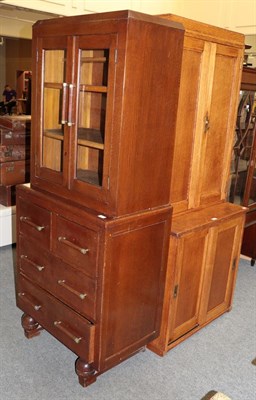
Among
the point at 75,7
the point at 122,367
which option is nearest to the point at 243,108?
the point at 75,7

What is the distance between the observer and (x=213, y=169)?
2.32 m

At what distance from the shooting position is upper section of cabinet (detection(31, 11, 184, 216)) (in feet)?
5.02

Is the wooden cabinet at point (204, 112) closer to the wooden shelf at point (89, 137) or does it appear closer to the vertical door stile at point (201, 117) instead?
the vertical door stile at point (201, 117)

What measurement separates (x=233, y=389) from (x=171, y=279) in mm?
612

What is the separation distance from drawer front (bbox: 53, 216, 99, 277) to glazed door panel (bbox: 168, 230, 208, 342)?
470mm

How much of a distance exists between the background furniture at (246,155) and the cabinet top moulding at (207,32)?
66 centimetres

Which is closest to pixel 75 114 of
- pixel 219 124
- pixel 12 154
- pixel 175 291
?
pixel 219 124

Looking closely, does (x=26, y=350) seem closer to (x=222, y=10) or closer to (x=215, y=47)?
(x=215, y=47)

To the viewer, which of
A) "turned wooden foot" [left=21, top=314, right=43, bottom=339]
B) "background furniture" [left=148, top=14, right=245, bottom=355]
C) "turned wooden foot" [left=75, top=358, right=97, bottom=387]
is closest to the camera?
"turned wooden foot" [left=75, top=358, right=97, bottom=387]

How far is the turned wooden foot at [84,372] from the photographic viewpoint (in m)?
1.87

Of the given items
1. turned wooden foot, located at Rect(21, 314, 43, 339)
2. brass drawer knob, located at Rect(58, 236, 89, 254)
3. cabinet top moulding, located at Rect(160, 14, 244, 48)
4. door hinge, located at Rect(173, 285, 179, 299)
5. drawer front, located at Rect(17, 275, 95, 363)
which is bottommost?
turned wooden foot, located at Rect(21, 314, 43, 339)

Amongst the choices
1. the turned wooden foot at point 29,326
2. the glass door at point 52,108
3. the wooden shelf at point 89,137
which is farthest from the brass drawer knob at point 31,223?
the turned wooden foot at point 29,326

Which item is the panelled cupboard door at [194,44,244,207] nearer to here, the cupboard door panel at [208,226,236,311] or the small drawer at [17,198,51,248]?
the cupboard door panel at [208,226,236,311]

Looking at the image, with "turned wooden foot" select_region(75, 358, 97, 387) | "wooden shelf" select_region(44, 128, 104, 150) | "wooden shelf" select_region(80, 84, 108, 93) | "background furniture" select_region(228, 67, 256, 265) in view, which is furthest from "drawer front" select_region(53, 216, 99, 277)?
"background furniture" select_region(228, 67, 256, 265)
